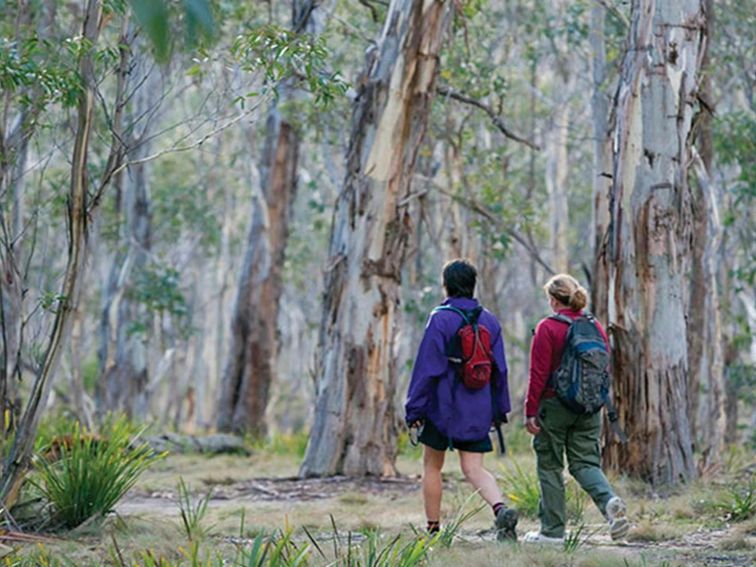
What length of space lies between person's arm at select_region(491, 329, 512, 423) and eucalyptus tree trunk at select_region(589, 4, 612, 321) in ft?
11.3

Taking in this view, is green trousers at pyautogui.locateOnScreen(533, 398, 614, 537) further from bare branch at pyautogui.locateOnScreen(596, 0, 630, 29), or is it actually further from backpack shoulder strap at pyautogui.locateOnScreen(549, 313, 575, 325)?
bare branch at pyautogui.locateOnScreen(596, 0, 630, 29)

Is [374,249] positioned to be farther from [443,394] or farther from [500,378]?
[443,394]

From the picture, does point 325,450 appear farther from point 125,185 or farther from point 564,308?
point 125,185

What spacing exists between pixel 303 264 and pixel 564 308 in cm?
2855

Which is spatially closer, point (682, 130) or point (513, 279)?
point (682, 130)

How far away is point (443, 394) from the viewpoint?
7.44 m

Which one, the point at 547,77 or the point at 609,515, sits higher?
the point at 547,77

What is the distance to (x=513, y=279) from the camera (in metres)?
37.7

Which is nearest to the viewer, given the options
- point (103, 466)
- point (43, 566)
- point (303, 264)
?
point (43, 566)

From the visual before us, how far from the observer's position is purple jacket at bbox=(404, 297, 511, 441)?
741 cm

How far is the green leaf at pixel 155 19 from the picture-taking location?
287 cm

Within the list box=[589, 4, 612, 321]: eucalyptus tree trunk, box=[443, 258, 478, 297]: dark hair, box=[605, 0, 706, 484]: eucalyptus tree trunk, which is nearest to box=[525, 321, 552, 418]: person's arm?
box=[443, 258, 478, 297]: dark hair

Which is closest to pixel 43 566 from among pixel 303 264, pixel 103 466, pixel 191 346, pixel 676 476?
pixel 103 466

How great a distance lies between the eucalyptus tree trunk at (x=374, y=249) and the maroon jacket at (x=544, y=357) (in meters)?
5.71
